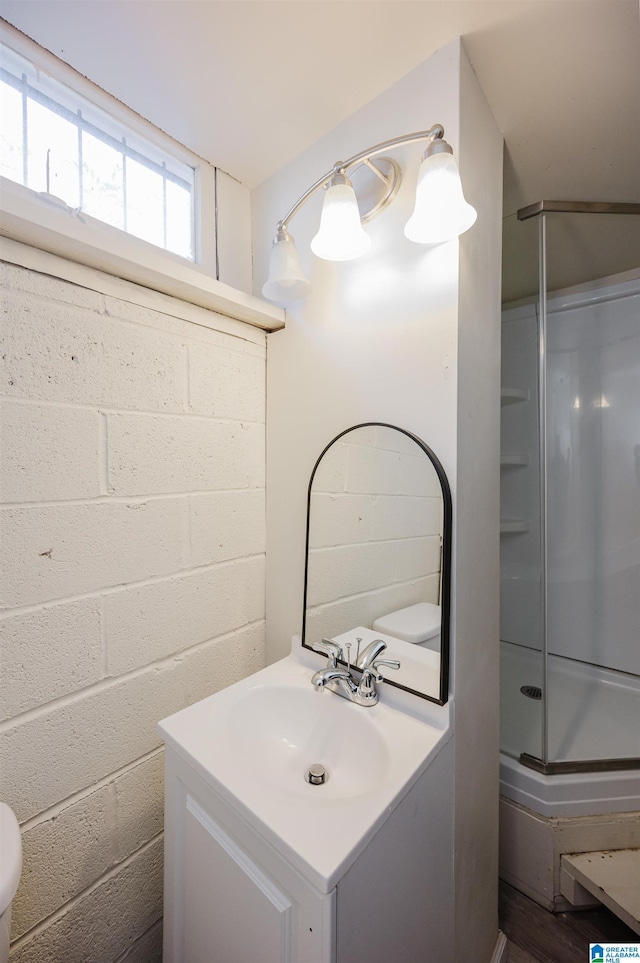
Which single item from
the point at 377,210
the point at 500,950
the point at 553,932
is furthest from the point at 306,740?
the point at 377,210

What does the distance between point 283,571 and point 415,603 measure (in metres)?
0.44

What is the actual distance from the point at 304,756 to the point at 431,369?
0.91 metres

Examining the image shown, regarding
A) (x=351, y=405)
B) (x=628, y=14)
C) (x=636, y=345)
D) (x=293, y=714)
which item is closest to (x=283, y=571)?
(x=293, y=714)

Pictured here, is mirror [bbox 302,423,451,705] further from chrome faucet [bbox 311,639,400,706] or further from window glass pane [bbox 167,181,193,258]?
window glass pane [bbox 167,181,193,258]

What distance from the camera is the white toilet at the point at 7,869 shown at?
0.55 m

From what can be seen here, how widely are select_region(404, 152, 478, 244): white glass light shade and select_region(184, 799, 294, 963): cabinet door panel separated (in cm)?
117

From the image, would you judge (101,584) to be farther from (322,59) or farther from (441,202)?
(322,59)

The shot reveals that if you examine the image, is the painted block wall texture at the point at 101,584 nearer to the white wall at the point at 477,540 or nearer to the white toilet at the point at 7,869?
the white toilet at the point at 7,869

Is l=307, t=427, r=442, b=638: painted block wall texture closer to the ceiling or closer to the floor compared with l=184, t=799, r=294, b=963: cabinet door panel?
closer to the ceiling

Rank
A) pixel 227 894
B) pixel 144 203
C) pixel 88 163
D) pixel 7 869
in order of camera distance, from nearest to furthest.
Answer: pixel 7 869 < pixel 227 894 < pixel 88 163 < pixel 144 203

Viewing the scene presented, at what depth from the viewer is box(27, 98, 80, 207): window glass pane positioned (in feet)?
2.82

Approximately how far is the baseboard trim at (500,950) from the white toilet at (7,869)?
1186 mm

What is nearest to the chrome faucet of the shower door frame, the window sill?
the shower door frame

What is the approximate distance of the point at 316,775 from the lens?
0.82m
